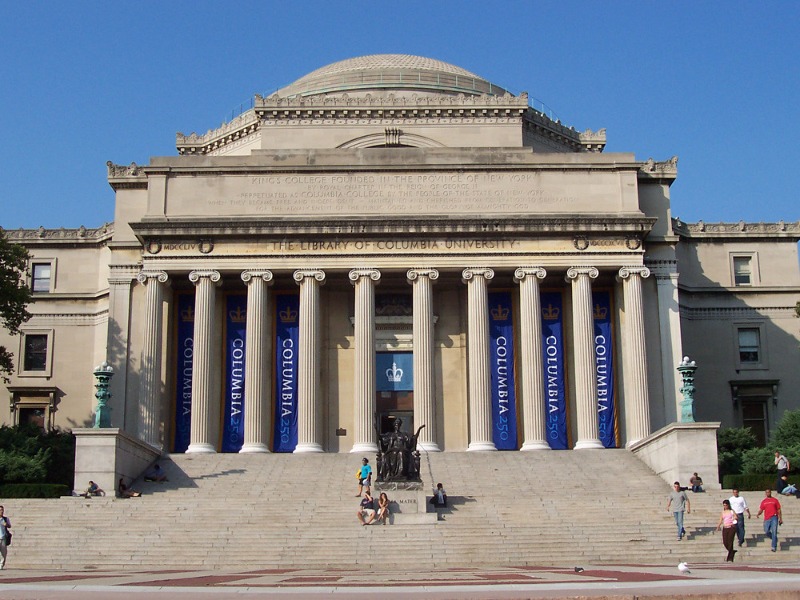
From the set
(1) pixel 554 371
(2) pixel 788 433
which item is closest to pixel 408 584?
(2) pixel 788 433

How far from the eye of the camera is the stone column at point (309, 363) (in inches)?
1982

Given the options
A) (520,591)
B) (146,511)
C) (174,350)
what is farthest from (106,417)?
(520,591)

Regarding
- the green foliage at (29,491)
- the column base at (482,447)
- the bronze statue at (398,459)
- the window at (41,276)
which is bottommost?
the green foliage at (29,491)

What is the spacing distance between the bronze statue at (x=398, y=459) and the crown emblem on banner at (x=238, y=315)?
16.7 meters

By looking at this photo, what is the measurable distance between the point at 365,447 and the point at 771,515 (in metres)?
21.7

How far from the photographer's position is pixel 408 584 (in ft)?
70.1

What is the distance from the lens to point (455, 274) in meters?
52.5

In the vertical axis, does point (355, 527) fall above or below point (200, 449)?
below

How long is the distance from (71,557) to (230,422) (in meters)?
19.2

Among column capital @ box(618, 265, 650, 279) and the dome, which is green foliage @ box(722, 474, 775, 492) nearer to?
column capital @ box(618, 265, 650, 279)

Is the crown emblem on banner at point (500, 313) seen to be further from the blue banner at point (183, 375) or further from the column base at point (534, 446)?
the blue banner at point (183, 375)

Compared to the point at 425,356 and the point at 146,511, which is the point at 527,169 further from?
the point at 146,511

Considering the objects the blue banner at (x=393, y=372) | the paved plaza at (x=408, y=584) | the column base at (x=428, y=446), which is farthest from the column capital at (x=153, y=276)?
the paved plaza at (x=408, y=584)

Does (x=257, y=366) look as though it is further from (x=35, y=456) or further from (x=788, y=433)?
(x=788, y=433)
